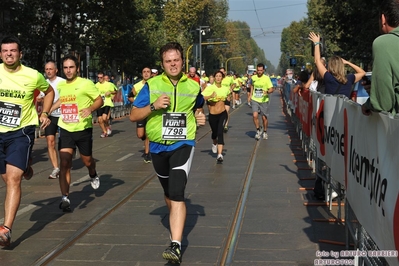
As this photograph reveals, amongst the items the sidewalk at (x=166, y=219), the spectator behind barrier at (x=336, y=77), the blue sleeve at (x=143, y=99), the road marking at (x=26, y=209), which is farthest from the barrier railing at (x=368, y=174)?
the road marking at (x=26, y=209)

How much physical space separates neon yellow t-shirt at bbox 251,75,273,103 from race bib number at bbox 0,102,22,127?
11.2 m

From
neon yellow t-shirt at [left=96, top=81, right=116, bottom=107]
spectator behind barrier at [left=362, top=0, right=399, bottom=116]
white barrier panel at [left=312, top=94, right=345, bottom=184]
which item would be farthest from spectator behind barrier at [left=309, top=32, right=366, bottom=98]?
neon yellow t-shirt at [left=96, top=81, right=116, bottom=107]

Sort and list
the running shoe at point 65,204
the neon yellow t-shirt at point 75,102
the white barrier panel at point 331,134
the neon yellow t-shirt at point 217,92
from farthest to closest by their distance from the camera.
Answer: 1. the neon yellow t-shirt at point 217,92
2. the neon yellow t-shirt at point 75,102
3. the running shoe at point 65,204
4. the white barrier panel at point 331,134

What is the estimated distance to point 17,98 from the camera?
22.1 feet

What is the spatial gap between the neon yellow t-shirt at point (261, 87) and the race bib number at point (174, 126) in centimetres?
1141

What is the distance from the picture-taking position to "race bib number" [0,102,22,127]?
21.8ft

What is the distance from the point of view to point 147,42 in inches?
1879

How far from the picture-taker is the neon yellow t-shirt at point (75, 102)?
28.5ft

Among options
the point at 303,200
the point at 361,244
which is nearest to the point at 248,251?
the point at 361,244

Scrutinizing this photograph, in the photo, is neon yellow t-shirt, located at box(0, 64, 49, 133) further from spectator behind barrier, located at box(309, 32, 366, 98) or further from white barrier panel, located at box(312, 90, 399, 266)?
spectator behind barrier, located at box(309, 32, 366, 98)

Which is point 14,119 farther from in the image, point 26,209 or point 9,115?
point 26,209

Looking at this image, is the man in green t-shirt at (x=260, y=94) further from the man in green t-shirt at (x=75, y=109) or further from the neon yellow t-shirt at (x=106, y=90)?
the man in green t-shirt at (x=75, y=109)

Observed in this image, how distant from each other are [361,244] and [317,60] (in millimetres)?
3790

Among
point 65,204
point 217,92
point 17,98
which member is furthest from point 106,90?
point 17,98
